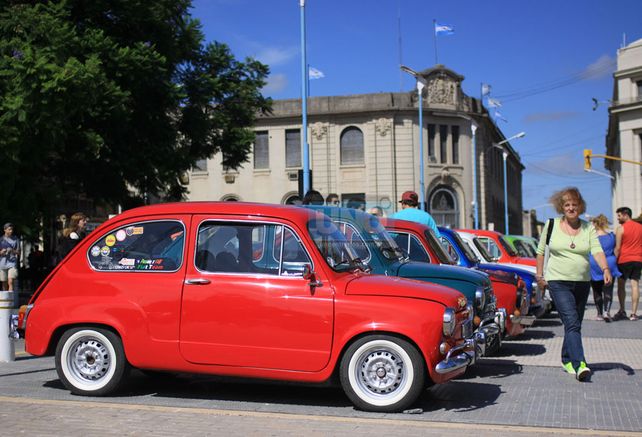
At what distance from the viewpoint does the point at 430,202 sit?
5234cm

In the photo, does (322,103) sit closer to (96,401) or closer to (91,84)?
(91,84)

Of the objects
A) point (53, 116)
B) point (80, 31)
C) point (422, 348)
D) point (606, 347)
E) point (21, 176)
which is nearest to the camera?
point (422, 348)

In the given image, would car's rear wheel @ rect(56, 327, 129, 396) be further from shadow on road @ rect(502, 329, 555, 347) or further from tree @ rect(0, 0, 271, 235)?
tree @ rect(0, 0, 271, 235)

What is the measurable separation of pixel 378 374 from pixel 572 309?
2.76 metres

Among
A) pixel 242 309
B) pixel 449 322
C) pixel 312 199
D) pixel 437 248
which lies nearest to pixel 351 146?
pixel 312 199

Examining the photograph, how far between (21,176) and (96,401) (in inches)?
524

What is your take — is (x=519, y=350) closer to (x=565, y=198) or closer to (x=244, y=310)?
(x=565, y=198)

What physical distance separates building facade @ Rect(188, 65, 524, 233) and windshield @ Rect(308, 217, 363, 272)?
4292 centimetres

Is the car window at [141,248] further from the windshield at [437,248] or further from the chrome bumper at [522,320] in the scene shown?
the chrome bumper at [522,320]

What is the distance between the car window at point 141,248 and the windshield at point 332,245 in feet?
4.00

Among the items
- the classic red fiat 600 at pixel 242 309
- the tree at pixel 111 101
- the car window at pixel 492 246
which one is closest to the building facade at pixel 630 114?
the tree at pixel 111 101

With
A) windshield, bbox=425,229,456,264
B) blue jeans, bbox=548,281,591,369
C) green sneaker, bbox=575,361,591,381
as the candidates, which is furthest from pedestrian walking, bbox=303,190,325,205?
green sneaker, bbox=575,361,591,381

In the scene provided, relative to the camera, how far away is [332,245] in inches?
282

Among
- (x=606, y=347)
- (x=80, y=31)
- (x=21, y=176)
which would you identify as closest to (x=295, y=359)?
(x=606, y=347)
